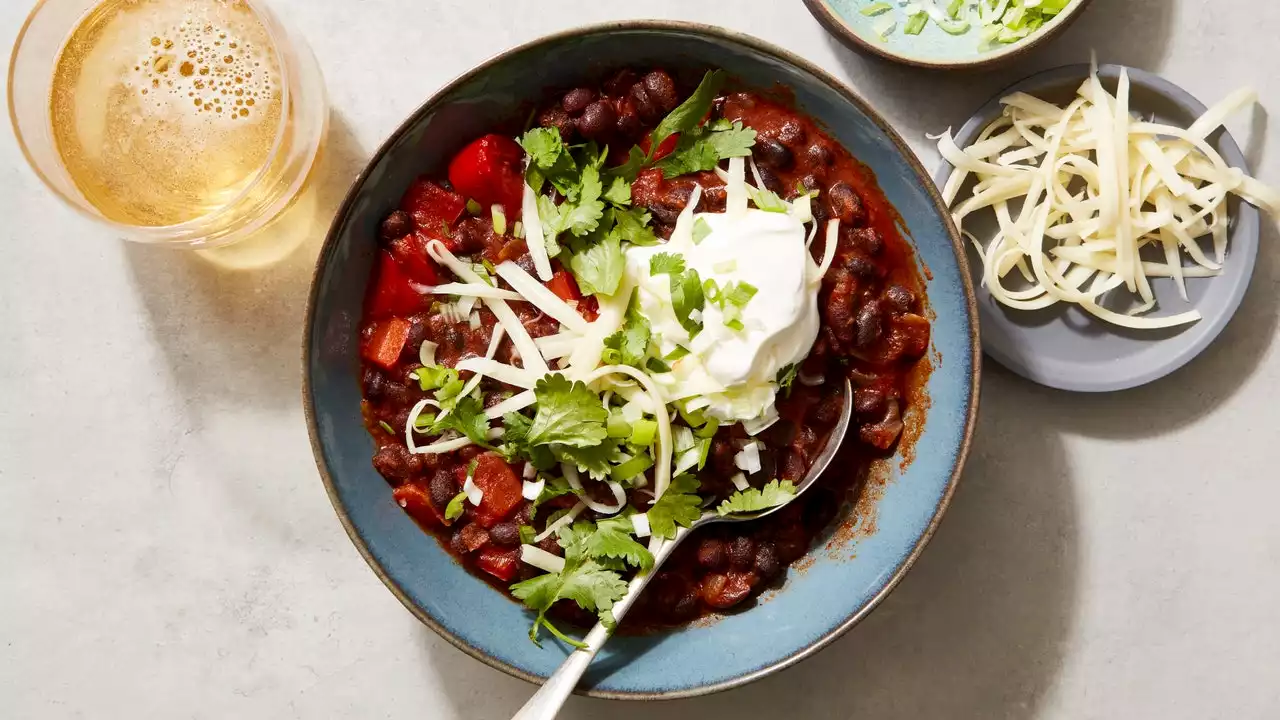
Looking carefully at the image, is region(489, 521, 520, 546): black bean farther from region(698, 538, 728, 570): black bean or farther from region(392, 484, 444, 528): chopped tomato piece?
region(698, 538, 728, 570): black bean

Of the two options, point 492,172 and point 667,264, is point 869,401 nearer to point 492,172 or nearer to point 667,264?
point 667,264

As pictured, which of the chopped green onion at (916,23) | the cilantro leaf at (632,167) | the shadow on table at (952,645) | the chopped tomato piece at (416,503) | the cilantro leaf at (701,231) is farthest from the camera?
the shadow on table at (952,645)

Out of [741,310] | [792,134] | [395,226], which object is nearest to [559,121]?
[395,226]

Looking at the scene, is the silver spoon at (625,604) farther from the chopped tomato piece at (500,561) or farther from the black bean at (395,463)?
the black bean at (395,463)

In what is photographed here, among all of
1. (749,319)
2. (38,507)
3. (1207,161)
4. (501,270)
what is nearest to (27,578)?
(38,507)

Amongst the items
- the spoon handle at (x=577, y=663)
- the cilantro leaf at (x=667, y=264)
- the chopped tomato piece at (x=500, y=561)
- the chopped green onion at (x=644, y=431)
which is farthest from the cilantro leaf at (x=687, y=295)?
the chopped tomato piece at (x=500, y=561)

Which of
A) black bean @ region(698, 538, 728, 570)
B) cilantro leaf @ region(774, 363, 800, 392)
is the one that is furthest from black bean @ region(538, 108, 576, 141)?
black bean @ region(698, 538, 728, 570)
